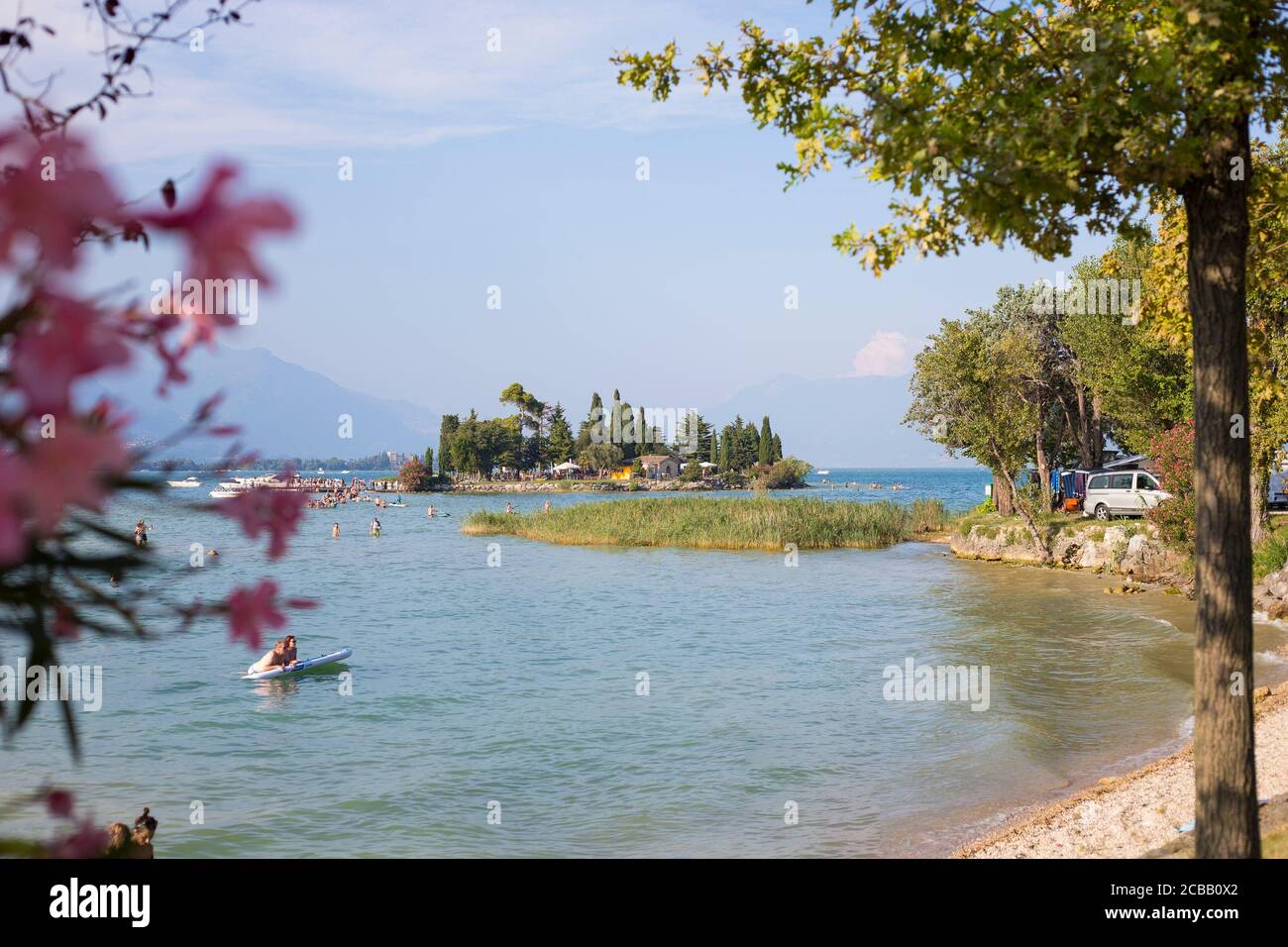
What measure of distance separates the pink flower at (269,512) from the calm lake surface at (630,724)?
234 millimetres

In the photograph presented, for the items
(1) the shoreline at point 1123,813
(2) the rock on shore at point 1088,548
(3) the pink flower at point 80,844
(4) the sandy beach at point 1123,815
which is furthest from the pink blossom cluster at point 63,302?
(2) the rock on shore at point 1088,548

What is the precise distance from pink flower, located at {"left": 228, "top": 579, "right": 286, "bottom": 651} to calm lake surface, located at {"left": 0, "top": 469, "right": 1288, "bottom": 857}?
0.87ft

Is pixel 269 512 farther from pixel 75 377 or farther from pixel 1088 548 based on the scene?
pixel 1088 548

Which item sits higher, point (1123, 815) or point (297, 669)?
point (1123, 815)

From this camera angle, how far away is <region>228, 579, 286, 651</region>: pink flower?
6.07 ft

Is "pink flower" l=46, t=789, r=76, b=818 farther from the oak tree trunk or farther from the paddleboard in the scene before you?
the paddleboard

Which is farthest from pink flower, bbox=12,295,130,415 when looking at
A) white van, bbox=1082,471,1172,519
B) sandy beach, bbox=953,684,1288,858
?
white van, bbox=1082,471,1172,519

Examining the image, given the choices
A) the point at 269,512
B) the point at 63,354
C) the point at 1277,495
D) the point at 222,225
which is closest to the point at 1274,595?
the point at 1277,495

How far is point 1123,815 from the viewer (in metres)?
11.7

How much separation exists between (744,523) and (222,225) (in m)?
51.4

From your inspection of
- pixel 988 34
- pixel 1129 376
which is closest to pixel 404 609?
pixel 1129 376

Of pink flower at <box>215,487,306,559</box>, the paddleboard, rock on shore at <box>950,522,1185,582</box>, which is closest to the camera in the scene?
pink flower at <box>215,487,306,559</box>

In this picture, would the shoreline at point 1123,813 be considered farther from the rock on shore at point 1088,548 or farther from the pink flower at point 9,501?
the rock on shore at point 1088,548

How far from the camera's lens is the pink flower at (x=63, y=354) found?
1103mm
